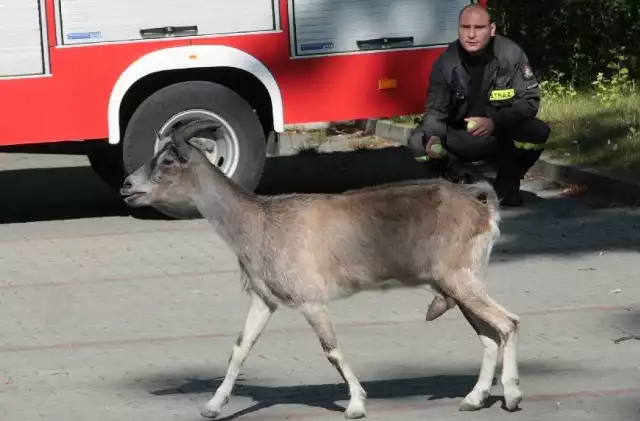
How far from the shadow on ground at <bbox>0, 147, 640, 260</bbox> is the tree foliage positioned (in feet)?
9.31

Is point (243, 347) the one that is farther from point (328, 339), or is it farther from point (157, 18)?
point (157, 18)

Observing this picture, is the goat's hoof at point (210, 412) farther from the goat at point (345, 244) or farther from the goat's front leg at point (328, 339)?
the goat's front leg at point (328, 339)

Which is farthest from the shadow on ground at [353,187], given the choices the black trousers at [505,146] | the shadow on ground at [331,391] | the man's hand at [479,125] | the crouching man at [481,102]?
the shadow on ground at [331,391]

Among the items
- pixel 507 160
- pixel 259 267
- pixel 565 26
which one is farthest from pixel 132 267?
pixel 565 26

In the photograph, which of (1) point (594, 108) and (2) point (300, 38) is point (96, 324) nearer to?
(2) point (300, 38)

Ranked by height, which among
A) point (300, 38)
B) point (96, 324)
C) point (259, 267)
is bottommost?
point (96, 324)

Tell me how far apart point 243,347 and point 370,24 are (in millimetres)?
5679

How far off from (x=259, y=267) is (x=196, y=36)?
5.40 meters

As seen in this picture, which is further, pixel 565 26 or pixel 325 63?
pixel 565 26

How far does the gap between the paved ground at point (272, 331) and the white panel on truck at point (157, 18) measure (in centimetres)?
154

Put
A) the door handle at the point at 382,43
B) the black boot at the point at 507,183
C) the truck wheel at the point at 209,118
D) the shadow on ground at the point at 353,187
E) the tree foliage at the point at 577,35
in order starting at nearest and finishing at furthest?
1. the shadow on ground at the point at 353,187
2. the black boot at the point at 507,183
3. the truck wheel at the point at 209,118
4. the door handle at the point at 382,43
5. the tree foliage at the point at 577,35

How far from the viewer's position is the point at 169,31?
11.4 m

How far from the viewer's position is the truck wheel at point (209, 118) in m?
11.4

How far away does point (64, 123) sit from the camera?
37.2ft
